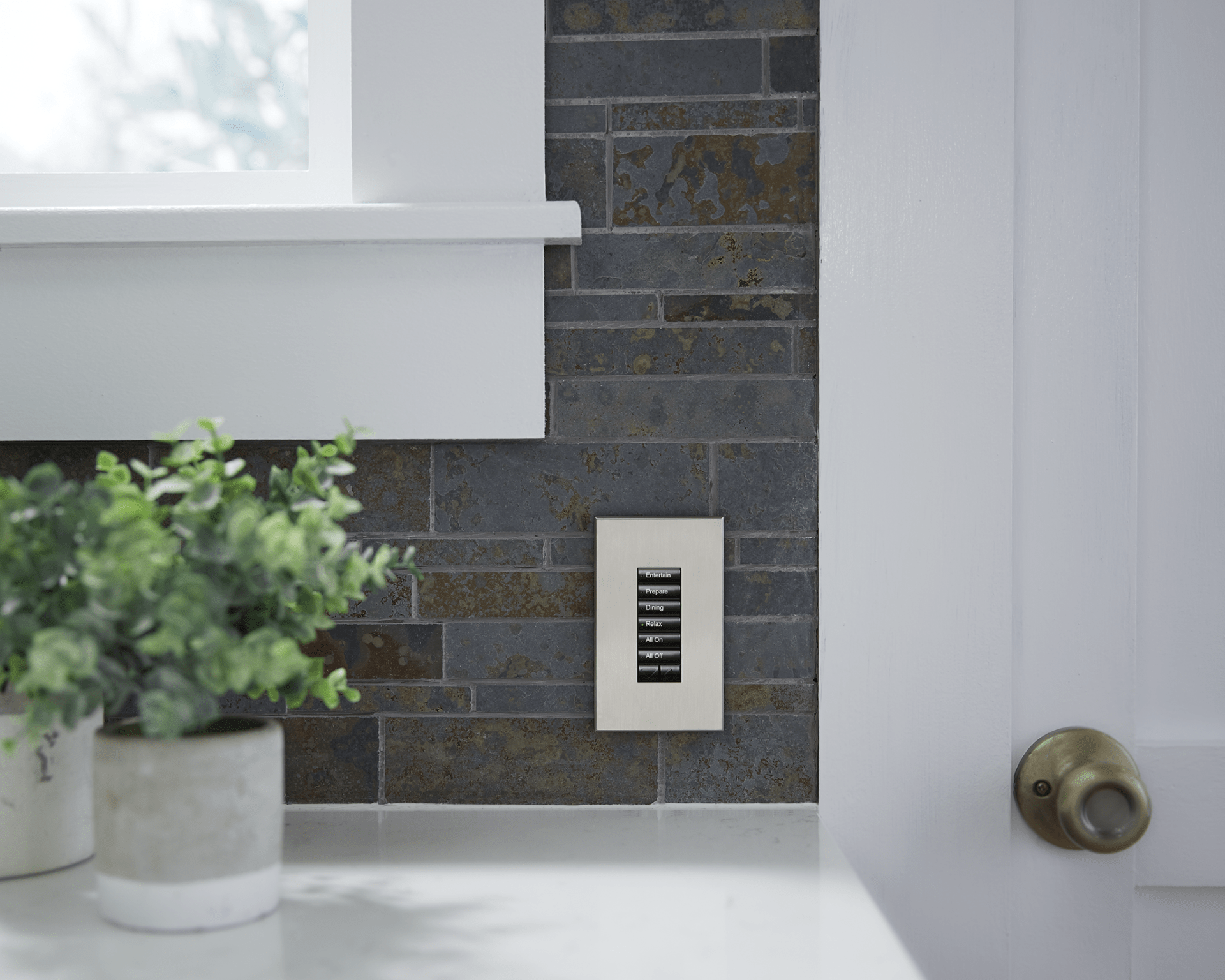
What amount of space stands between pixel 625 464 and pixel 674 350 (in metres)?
0.13

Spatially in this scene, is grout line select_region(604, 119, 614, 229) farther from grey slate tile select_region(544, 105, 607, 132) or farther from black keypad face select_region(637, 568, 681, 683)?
black keypad face select_region(637, 568, 681, 683)

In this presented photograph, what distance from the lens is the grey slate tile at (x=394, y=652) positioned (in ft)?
2.99

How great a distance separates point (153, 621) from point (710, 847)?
50cm

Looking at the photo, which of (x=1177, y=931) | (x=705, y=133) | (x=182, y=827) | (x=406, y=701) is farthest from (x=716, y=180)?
(x=1177, y=931)

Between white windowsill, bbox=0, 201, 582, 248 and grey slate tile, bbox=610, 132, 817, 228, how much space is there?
0.09 meters

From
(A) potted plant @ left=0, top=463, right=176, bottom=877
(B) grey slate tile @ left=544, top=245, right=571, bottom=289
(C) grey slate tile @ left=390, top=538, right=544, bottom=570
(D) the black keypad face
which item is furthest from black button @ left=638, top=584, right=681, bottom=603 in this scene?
(A) potted plant @ left=0, top=463, right=176, bottom=877

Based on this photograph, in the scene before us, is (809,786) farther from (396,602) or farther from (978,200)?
(978,200)

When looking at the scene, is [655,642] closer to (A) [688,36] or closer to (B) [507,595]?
(B) [507,595]

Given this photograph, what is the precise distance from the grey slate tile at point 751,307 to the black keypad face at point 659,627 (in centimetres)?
26

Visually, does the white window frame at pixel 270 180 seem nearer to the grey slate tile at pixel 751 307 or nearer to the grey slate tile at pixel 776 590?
the grey slate tile at pixel 751 307

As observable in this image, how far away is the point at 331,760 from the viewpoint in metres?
0.91

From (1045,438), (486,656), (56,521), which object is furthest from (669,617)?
(56,521)

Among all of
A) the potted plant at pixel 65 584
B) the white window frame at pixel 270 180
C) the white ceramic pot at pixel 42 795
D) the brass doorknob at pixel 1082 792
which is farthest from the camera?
the white window frame at pixel 270 180

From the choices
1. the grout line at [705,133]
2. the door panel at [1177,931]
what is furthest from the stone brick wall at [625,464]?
the door panel at [1177,931]
